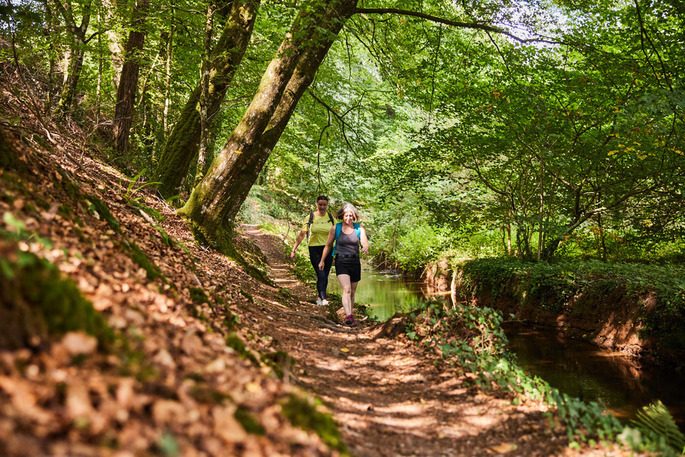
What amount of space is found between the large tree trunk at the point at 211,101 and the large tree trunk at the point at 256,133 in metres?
1.22

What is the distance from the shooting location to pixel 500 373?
4.25 m

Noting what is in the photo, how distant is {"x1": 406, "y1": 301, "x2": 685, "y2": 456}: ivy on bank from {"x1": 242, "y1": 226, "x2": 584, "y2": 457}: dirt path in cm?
15

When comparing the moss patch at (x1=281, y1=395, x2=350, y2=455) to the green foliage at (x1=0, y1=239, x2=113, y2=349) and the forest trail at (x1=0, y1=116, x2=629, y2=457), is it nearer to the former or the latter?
the forest trail at (x1=0, y1=116, x2=629, y2=457)

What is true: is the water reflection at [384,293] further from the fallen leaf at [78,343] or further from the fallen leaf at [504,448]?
the fallen leaf at [78,343]

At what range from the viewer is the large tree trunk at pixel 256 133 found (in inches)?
285

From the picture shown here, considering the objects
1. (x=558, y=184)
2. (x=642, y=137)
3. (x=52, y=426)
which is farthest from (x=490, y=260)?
(x=52, y=426)

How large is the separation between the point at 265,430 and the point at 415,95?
10.9 m

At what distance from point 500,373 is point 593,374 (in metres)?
4.07

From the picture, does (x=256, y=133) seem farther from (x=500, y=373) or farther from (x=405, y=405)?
(x=500, y=373)

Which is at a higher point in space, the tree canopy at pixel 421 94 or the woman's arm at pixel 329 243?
the tree canopy at pixel 421 94

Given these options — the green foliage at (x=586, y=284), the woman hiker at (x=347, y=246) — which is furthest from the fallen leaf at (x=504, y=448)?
the green foliage at (x=586, y=284)

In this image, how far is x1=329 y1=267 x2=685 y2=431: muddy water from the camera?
6070 mm

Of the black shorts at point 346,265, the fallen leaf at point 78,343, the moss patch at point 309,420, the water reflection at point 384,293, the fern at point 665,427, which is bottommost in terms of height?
the water reflection at point 384,293

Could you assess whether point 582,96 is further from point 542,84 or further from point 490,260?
point 490,260
